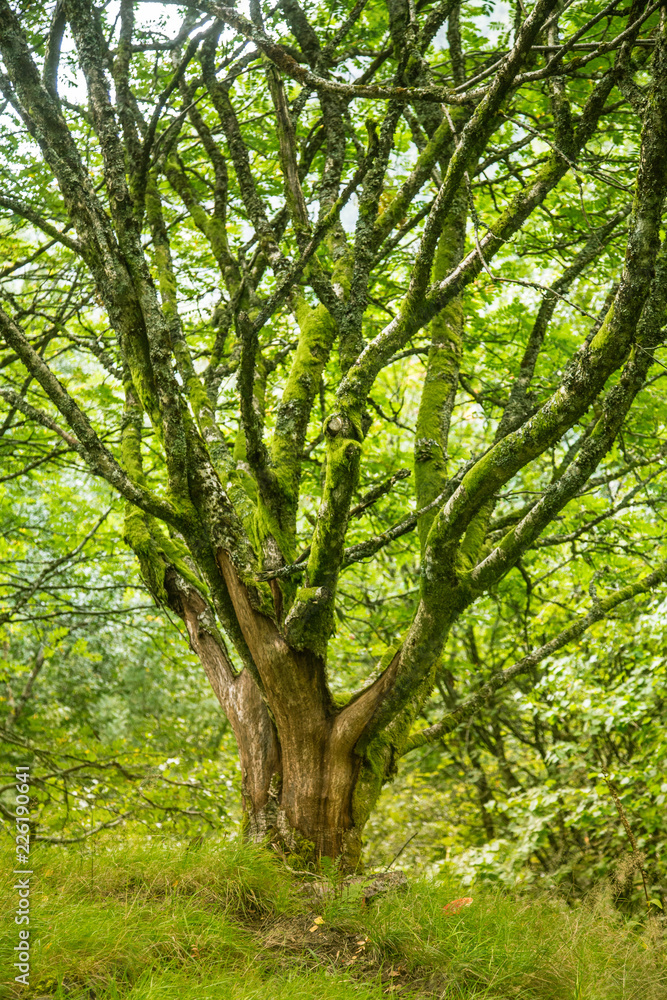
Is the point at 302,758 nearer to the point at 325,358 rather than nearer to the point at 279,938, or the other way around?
the point at 279,938

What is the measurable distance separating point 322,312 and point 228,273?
1.07 metres

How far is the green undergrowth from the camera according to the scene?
2531 mm

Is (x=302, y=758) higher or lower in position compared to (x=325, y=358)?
lower

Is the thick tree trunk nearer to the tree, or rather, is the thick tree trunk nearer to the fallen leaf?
the tree

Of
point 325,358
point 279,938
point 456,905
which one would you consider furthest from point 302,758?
point 325,358

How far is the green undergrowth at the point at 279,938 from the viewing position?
2531mm

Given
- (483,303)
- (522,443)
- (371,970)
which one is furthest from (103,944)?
(483,303)

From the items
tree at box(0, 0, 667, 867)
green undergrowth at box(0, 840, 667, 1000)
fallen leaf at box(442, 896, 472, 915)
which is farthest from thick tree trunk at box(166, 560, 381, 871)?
fallen leaf at box(442, 896, 472, 915)

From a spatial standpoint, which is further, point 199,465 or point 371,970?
point 199,465

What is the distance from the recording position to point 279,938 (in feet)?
9.86

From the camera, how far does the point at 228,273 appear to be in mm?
4863

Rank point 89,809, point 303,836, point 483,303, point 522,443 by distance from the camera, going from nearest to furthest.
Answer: point 522,443
point 303,836
point 89,809
point 483,303

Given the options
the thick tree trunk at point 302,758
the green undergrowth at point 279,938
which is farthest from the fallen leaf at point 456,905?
the thick tree trunk at point 302,758

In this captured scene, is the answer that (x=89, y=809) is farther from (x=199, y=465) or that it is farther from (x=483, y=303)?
(x=483, y=303)
